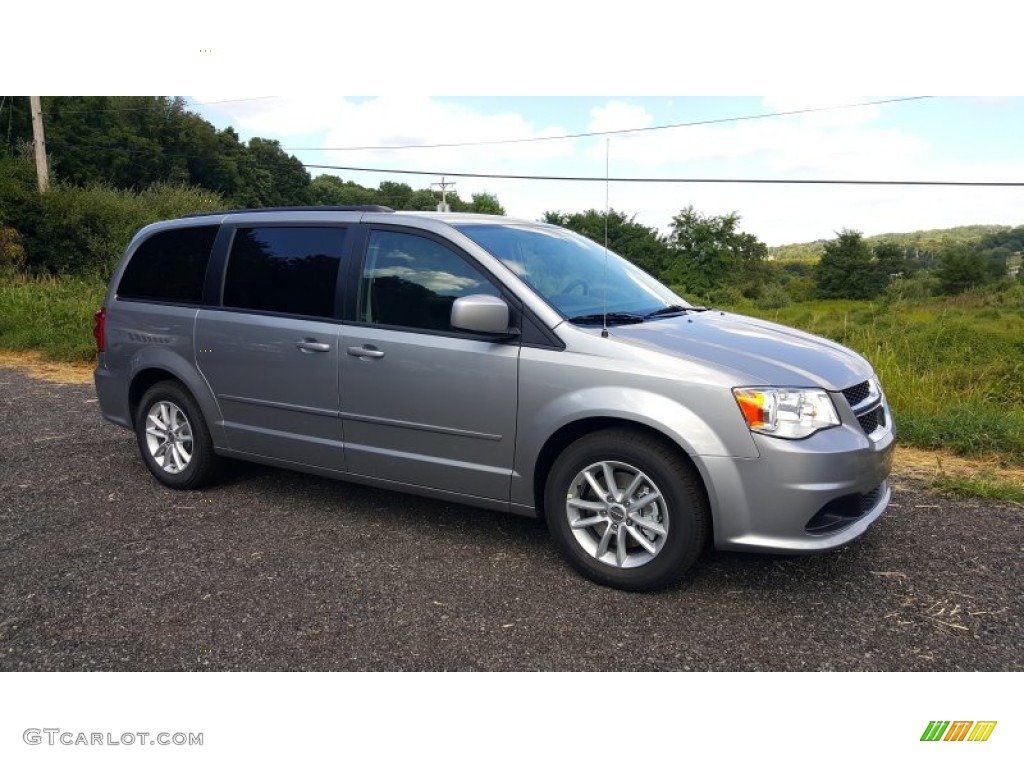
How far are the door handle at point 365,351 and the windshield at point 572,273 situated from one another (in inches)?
31.5

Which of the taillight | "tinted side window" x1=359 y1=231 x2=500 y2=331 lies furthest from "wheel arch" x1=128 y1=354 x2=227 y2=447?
"tinted side window" x1=359 y1=231 x2=500 y2=331

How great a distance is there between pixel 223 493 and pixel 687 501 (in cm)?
327

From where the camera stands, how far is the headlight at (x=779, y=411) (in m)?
3.33

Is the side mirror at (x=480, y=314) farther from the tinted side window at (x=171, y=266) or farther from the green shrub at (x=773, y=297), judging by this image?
the green shrub at (x=773, y=297)

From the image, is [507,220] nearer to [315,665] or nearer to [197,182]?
[315,665]

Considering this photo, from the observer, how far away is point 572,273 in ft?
14.2

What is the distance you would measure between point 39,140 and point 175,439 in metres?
23.0

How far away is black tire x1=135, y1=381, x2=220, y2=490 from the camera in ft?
16.7

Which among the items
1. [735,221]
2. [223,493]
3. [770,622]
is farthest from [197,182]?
[770,622]

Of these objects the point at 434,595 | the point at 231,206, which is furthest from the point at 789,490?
the point at 231,206

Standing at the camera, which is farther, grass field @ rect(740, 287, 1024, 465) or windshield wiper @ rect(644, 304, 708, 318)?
grass field @ rect(740, 287, 1024, 465)

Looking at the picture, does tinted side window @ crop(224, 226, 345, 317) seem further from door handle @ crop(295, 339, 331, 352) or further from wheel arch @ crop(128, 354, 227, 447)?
wheel arch @ crop(128, 354, 227, 447)
